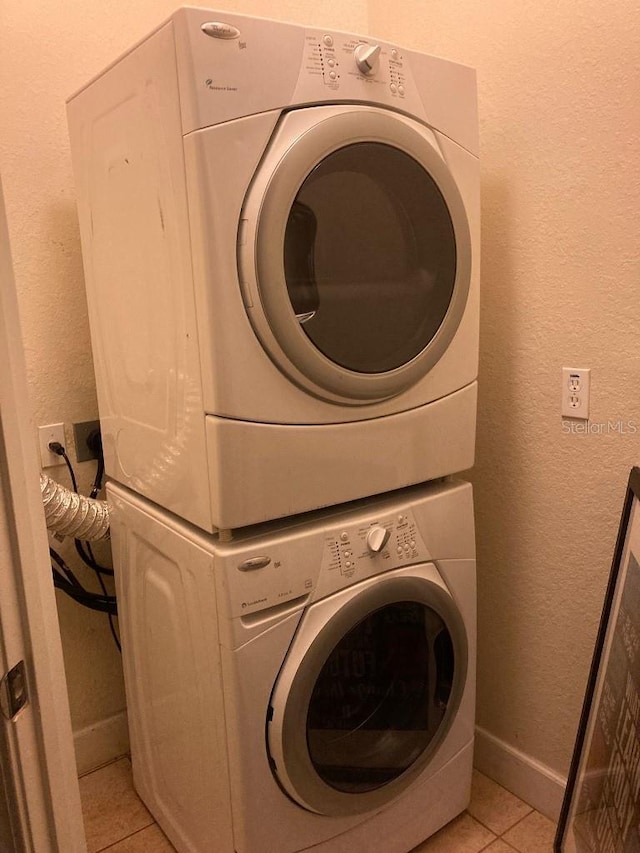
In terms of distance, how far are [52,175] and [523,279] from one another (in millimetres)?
1116

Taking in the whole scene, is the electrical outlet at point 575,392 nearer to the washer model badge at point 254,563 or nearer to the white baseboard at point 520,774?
the washer model badge at point 254,563

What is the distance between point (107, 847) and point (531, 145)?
1872mm

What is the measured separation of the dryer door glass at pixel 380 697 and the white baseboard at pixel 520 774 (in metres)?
0.38

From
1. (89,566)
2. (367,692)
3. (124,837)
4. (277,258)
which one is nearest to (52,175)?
(277,258)

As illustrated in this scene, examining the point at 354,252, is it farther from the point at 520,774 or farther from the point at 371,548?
the point at 520,774

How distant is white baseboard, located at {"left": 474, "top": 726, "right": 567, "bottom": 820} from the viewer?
1575 millimetres

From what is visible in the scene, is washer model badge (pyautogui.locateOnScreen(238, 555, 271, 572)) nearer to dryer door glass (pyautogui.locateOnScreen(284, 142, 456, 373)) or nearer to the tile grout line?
dryer door glass (pyautogui.locateOnScreen(284, 142, 456, 373))

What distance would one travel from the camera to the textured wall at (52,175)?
146cm

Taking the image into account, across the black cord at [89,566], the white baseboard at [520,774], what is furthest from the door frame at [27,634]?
the white baseboard at [520,774]

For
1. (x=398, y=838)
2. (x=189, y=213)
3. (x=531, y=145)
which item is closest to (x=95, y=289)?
(x=189, y=213)

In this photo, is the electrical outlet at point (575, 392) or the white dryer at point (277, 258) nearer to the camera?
the white dryer at point (277, 258)

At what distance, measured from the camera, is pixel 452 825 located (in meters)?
1.59

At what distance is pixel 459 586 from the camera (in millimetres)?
1438

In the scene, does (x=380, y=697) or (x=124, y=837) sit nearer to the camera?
(x=380, y=697)
